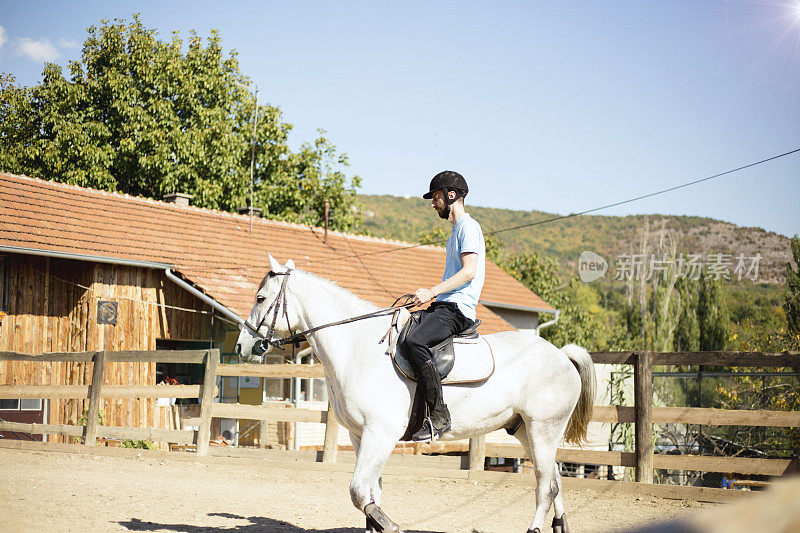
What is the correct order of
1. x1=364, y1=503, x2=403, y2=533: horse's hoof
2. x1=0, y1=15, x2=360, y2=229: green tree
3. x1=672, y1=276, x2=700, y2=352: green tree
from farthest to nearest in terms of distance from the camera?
x1=672, y1=276, x2=700, y2=352: green tree, x1=0, y1=15, x2=360, y2=229: green tree, x1=364, y1=503, x2=403, y2=533: horse's hoof

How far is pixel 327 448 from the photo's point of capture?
9164mm

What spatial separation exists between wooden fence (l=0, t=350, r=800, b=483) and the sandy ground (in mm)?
409

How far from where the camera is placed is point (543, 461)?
18.0ft

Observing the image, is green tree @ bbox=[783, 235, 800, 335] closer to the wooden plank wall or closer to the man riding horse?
the man riding horse

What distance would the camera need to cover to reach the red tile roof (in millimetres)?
15133

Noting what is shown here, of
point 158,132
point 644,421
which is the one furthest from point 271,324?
point 158,132

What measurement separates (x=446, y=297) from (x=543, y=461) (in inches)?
59.6

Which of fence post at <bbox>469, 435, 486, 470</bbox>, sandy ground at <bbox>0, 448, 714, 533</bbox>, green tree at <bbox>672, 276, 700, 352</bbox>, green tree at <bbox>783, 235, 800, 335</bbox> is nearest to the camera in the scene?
sandy ground at <bbox>0, 448, 714, 533</bbox>

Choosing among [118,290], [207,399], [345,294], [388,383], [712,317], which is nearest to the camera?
[388,383]

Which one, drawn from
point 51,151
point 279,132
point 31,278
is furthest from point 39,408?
point 279,132

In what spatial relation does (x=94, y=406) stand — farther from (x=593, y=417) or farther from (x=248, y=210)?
(x=248, y=210)

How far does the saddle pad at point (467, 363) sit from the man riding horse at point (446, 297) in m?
0.07

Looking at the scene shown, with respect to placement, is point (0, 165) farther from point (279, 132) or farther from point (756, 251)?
point (756, 251)

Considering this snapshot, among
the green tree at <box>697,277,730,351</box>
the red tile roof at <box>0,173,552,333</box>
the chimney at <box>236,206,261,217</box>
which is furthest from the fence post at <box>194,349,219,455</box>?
the green tree at <box>697,277,730,351</box>
